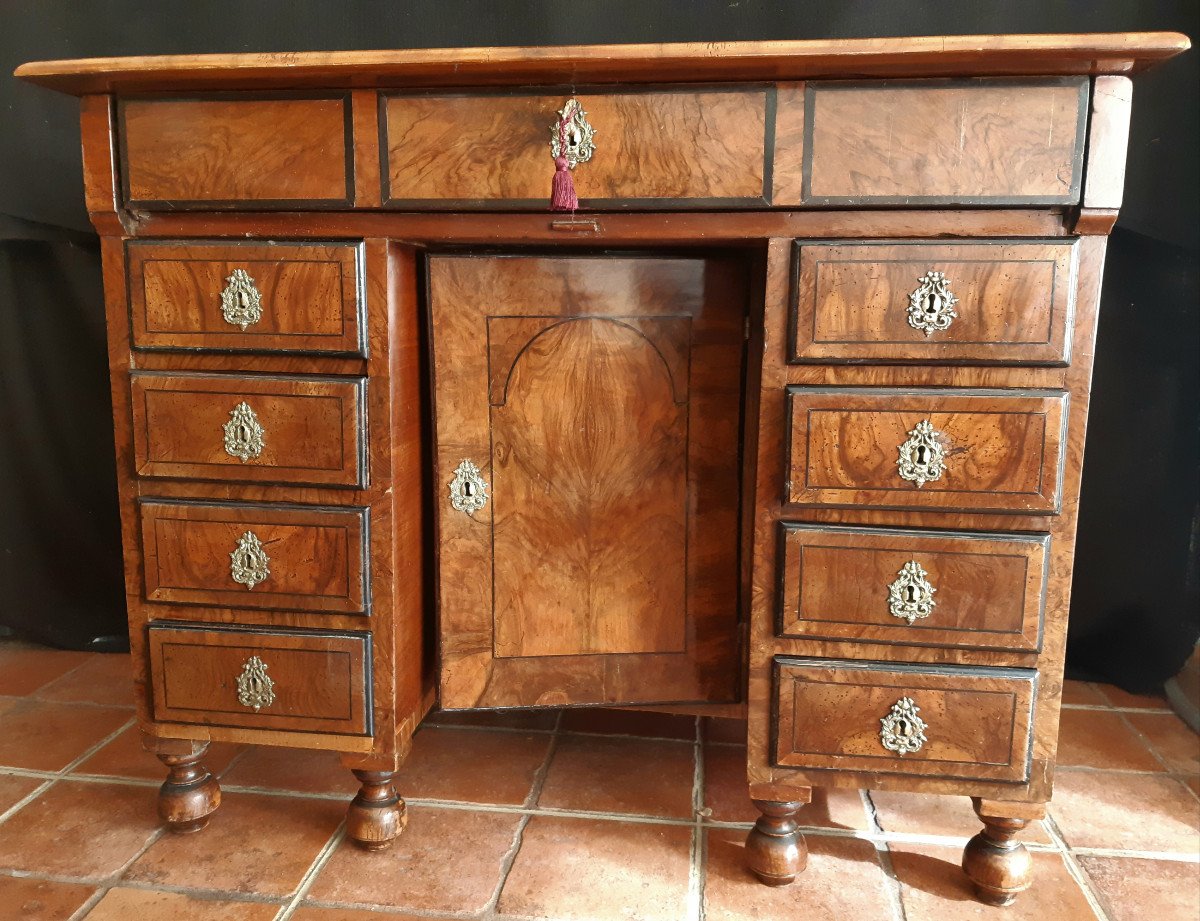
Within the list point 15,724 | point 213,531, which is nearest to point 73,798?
point 15,724

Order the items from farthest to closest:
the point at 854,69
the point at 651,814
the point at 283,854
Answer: the point at 651,814
the point at 283,854
the point at 854,69

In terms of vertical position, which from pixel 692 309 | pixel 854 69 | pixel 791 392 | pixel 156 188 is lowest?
pixel 791 392

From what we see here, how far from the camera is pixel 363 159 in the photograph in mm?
1433

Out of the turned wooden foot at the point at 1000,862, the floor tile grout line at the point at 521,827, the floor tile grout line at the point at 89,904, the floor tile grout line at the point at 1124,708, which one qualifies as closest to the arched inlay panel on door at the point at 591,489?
the floor tile grout line at the point at 521,827

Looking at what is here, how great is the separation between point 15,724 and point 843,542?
2028mm

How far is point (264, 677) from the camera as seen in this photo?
1590mm

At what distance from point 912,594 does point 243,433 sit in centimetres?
114

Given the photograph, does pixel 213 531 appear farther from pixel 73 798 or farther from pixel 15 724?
pixel 15 724

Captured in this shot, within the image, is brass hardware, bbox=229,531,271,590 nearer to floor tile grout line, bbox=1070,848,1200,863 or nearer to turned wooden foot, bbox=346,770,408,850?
turned wooden foot, bbox=346,770,408,850

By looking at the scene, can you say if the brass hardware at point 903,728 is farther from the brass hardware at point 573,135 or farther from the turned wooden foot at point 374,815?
the brass hardware at point 573,135

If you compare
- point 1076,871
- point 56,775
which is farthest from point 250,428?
point 1076,871

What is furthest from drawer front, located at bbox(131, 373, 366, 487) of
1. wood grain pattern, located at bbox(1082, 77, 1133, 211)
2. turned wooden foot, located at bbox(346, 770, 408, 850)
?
wood grain pattern, located at bbox(1082, 77, 1133, 211)

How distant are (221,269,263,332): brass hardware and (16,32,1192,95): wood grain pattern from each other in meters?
0.30

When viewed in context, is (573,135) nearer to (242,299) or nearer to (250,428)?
(242,299)
